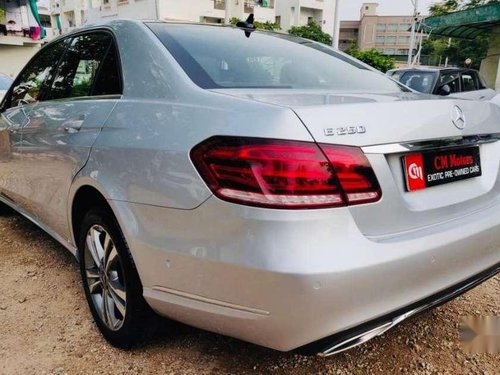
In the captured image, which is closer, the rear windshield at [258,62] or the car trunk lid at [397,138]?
the car trunk lid at [397,138]

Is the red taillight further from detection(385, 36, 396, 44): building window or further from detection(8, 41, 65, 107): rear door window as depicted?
detection(385, 36, 396, 44): building window

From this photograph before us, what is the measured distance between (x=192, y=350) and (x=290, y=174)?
3.98 ft

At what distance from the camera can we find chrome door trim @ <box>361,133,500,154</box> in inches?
60.0

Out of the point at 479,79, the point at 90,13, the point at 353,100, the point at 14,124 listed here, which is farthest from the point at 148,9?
the point at 353,100

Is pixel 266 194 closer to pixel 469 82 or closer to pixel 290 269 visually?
pixel 290 269

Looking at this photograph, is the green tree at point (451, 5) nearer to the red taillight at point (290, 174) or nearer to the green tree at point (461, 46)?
the green tree at point (461, 46)

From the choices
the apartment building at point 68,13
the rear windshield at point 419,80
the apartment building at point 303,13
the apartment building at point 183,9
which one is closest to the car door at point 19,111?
the rear windshield at point 419,80

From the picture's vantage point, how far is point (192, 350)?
2.21m

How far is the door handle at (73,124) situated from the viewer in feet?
7.51

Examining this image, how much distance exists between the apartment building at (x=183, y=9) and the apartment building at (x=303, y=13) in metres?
4.49

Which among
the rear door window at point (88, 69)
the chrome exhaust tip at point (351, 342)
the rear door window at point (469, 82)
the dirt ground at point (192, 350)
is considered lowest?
the dirt ground at point (192, 350)

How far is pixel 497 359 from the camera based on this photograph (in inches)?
84.2

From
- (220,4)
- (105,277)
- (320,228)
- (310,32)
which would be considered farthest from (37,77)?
(310,32)

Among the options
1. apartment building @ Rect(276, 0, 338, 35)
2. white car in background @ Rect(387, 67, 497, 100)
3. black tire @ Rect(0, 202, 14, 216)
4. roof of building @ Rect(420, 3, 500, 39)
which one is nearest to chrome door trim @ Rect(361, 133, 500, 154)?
black tire @ Rect(0, 202, 14, 216)
